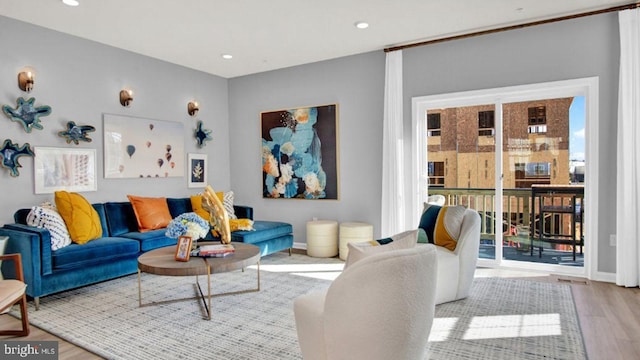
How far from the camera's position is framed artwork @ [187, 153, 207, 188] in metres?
5.91

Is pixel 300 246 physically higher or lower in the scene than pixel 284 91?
lower

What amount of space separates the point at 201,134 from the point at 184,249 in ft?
10.5

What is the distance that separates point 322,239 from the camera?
17.2 ft

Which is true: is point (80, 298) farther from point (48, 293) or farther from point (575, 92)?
point (575, 92)

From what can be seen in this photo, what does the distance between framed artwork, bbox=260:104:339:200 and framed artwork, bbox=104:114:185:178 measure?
1321 millimetres

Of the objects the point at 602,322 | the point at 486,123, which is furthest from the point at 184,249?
the point at 486,123

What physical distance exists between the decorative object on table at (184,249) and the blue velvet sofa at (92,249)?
3.65 feet

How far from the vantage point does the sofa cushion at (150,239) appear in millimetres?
4234

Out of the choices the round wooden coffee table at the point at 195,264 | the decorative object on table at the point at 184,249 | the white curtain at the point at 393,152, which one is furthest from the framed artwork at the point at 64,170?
the white curtain at the point at 393,152

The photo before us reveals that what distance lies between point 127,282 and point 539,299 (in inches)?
160

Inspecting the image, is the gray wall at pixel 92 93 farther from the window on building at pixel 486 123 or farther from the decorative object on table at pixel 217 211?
the window on building at pixel 486 123

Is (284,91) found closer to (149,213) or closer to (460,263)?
(149,213)

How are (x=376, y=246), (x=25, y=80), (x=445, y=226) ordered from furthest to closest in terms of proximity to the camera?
(x=25, y=80) < (x=445, y=226) < (x=376, y=246)

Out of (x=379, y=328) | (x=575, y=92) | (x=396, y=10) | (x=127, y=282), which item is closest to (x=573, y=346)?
(x=379, y=328)
